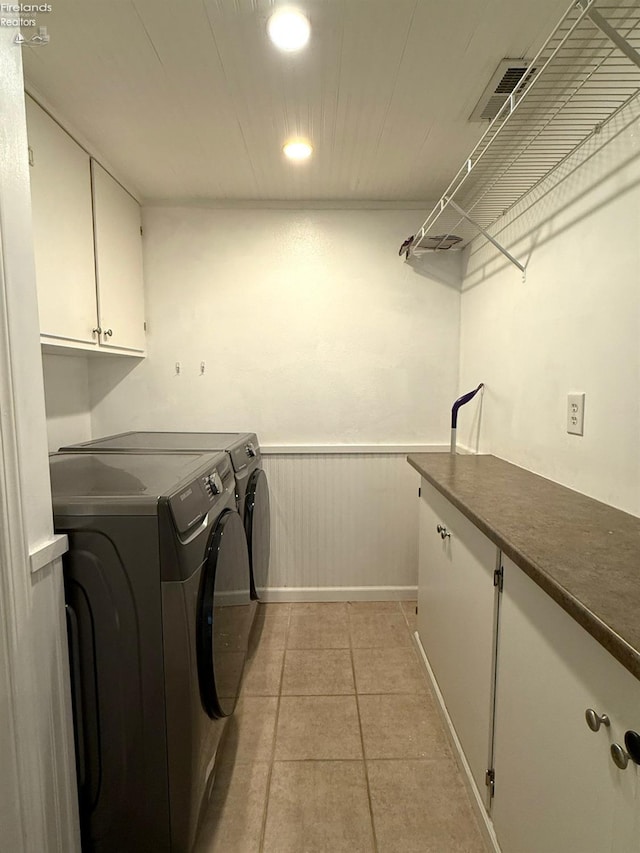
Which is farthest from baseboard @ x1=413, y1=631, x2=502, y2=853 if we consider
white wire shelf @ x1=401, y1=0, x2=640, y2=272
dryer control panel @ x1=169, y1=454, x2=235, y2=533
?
white wire shelf @ x1=401, y1=0, x2=640, y2=272

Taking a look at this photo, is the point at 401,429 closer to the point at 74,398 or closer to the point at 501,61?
the point at 501,61

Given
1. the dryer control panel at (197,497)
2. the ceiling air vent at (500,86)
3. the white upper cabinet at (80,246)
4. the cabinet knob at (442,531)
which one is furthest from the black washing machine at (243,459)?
the ceiling air vent at (500,86)

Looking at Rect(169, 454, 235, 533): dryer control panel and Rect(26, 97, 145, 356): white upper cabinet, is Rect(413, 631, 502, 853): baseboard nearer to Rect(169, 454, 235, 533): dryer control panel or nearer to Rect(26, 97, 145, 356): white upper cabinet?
Rect(169, 454, 235, 533): dryer control panel

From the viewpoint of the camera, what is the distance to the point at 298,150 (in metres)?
1.78

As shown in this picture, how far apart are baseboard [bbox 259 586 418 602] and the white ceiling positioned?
2.31 meters

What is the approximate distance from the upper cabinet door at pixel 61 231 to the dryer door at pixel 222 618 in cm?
102

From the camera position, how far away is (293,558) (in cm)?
250

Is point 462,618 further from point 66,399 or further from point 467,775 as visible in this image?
point 66,399

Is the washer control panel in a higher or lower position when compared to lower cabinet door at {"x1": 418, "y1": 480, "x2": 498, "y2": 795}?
higher

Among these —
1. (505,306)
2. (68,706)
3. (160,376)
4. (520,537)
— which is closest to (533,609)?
(520,537)

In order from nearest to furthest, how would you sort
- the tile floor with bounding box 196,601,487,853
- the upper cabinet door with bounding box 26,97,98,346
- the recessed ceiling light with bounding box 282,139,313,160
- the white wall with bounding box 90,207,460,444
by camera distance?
the tile floor with bounding box 196,601,487,853, the upper cabinet door with bounding box 26,97,98,346, the recessed ceiling light with bounding box 282,139,313,160, the white wall with bounding box 90,207,460,444

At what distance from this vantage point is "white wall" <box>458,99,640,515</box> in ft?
3.67

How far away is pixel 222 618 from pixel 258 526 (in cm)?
84

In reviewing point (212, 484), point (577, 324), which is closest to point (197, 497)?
point (212, 484)
